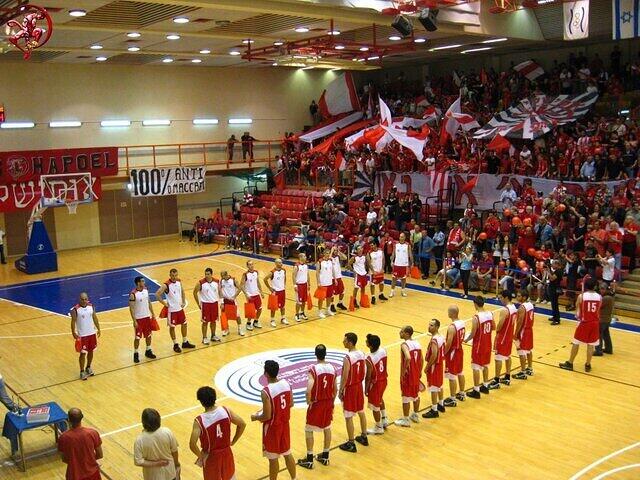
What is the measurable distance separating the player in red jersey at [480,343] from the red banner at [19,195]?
19730 mm

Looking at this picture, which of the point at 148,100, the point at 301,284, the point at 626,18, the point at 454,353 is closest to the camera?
the point at 454,353

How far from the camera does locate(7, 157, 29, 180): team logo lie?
2466 centimetres

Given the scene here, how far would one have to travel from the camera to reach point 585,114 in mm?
23875

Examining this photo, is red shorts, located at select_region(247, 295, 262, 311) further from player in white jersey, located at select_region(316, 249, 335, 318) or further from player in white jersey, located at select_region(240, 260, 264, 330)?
player in white jersey, located at select_region(316, 249, 335, 318)

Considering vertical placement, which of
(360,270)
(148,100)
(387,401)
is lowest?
(387,401)

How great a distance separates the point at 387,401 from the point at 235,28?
44.3ft

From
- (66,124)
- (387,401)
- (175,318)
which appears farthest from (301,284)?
(66,124)

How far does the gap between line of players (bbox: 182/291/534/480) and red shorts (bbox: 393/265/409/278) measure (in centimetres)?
657

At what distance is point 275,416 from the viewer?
778 cm

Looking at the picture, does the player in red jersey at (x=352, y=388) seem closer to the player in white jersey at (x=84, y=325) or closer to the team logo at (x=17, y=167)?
the player in white jersey at (x=84, y=325)

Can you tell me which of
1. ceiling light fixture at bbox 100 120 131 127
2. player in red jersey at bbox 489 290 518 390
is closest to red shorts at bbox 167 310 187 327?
player in red jersey at bbox 489 290 518 390

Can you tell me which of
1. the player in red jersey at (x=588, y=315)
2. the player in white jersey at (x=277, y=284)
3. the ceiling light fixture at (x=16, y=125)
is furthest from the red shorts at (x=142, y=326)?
the ceiling light fixture at (x=16, y=125)

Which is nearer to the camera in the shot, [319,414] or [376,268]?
[319,414]

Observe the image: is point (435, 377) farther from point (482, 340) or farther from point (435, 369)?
point (482, 340)
